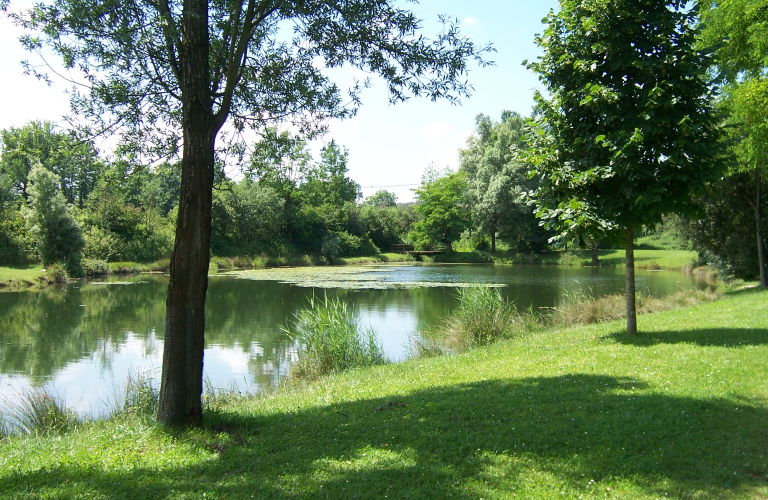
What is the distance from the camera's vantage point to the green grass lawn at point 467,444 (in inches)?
144

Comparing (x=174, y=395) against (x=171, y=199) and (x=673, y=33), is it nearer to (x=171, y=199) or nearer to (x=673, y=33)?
(x=673, y=33)

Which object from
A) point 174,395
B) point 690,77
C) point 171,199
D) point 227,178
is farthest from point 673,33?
point 171,199

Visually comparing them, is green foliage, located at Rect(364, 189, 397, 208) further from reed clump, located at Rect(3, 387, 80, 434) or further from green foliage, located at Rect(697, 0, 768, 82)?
reed clump, located at Rect(3, 387, 80, 434)

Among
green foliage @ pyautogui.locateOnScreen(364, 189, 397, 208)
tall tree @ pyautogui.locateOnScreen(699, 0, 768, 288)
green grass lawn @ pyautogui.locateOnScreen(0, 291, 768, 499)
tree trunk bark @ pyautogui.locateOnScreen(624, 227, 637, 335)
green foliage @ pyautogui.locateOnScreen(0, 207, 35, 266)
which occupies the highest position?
green foliage @ pyautogui.locateOnScreen(364, 189, 397, 208)

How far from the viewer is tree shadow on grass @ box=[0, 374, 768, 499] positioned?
3646mm

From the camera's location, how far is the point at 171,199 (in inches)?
2443

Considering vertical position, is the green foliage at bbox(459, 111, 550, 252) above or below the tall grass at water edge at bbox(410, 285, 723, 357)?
above

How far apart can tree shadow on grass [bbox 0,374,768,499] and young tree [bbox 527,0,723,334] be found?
3.70m

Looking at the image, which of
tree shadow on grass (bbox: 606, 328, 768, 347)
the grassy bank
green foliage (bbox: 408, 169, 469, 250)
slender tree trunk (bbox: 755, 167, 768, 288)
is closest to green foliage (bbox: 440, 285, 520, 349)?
tree shadow on grass (bbox: 606, 328, 768, 347)

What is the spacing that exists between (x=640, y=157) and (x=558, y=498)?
6.35 meters

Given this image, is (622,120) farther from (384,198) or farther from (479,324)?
(384,198)

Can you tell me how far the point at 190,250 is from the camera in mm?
5160

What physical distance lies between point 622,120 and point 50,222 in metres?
28.9

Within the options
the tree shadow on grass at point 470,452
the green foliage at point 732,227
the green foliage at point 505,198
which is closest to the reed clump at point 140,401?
the tree shadow on grass at point 470,452
